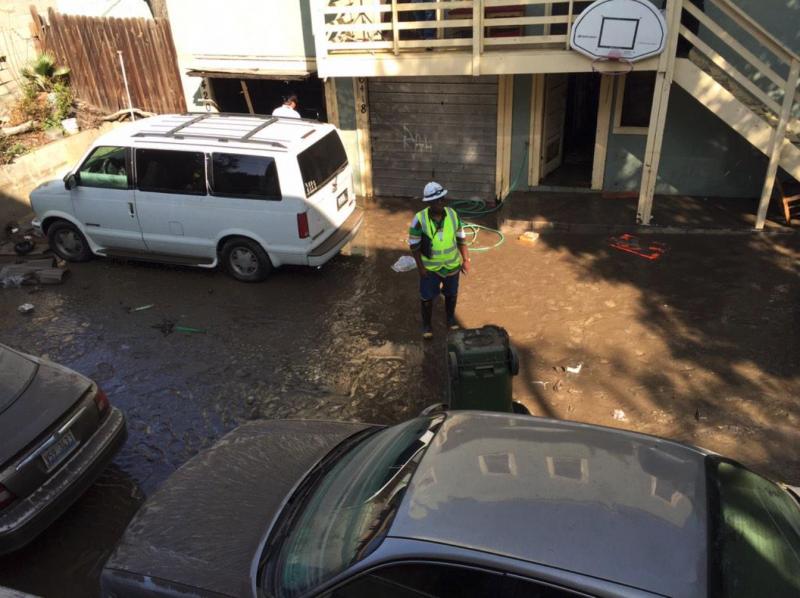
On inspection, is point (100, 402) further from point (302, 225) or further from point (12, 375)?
point (302, 225)

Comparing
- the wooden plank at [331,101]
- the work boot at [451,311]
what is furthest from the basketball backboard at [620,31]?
the wooden plank at [331,101]

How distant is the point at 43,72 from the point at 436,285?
11.2m

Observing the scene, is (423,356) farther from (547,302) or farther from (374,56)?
(374,56)

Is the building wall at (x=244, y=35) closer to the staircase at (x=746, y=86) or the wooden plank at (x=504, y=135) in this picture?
the wooden plank at (x=504, y=135)

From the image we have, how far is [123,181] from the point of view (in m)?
8.56

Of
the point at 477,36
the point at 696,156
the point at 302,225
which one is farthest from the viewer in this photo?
the point at 696,156

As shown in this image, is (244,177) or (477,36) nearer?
(244,177)

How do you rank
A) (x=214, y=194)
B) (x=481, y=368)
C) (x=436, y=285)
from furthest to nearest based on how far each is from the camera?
(x=214, y=194) → (x=436, y=285) → (x=481, y=368)

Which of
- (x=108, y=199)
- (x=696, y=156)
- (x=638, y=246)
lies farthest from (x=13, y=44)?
(x=696, y=156)

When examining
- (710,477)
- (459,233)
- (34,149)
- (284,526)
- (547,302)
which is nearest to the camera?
(710,477)

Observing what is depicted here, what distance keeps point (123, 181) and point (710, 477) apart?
7996mm

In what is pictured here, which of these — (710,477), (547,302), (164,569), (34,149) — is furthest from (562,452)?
(34,149)

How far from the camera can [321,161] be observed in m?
8.22

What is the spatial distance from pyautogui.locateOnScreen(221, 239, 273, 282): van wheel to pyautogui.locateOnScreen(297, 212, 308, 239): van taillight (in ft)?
2.41
